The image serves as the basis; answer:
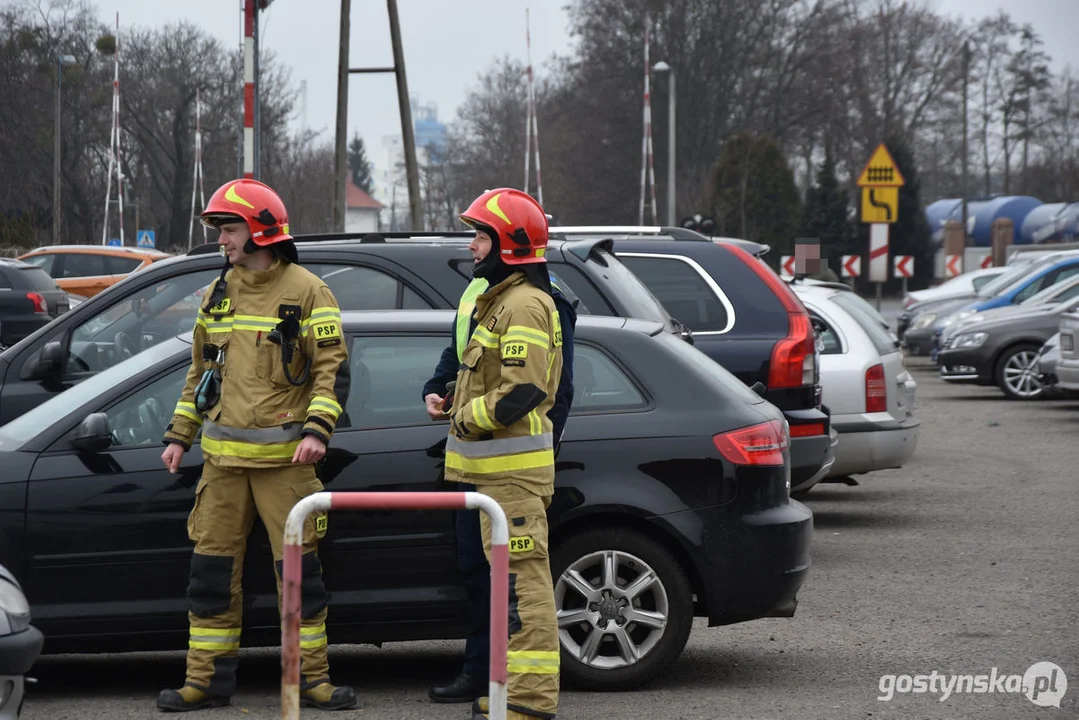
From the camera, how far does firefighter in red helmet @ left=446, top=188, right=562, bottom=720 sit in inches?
203

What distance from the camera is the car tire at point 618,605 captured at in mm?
5918

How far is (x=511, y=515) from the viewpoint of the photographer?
520 centimetres

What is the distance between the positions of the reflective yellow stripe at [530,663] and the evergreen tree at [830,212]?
5137cm

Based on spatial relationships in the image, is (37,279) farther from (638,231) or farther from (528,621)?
(528,621)

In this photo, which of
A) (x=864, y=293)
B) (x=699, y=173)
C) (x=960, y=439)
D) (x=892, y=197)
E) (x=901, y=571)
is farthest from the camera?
(x=864, y=293)

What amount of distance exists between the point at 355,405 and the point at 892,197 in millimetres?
20527

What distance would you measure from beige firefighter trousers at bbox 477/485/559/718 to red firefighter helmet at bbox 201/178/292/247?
131cm

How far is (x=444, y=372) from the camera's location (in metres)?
5.61

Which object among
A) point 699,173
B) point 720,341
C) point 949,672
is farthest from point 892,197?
point 699,173

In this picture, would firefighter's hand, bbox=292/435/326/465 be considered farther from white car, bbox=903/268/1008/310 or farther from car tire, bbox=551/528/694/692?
white car, bbox=903/268/1008/310

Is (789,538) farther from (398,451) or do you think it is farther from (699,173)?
(699,173)

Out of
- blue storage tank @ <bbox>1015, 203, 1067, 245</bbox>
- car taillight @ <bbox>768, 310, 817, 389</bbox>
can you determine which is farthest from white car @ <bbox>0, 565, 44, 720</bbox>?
blue storage tank @ <bbox>1015, 203, 1067, 245</bbox>

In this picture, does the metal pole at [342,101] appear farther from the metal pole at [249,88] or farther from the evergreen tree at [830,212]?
the evergreen tree at [830,212]

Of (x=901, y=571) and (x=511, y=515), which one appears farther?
(x=901, y=571)
